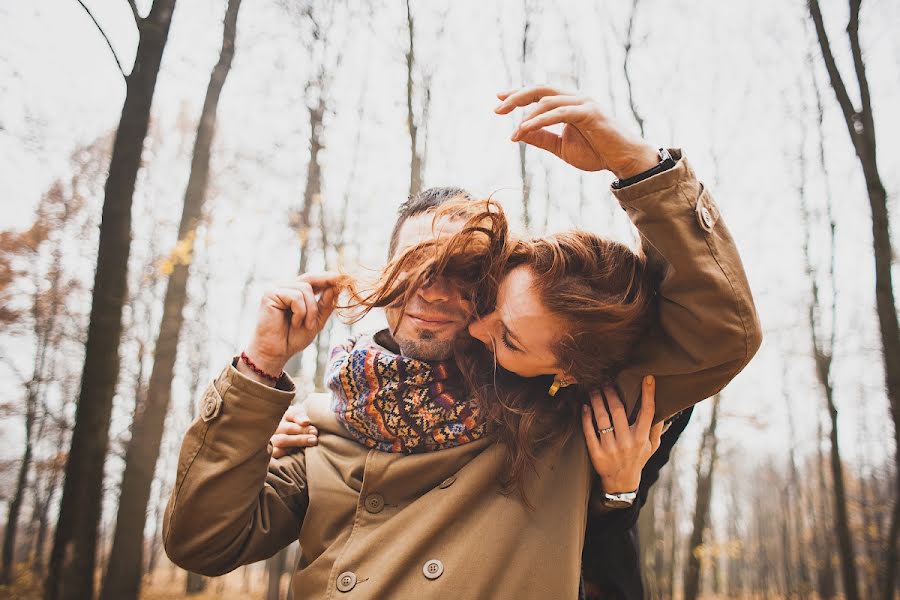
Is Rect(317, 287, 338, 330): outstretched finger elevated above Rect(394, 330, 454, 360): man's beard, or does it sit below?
above

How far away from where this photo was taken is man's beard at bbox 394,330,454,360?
5.80 ft

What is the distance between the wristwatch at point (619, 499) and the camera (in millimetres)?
1692

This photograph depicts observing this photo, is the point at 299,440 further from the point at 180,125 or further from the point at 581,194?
the point at 180,125

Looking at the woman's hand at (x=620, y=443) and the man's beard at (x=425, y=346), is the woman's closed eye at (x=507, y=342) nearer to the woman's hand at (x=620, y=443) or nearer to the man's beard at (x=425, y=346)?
the man's beard at (x=425, y=346)

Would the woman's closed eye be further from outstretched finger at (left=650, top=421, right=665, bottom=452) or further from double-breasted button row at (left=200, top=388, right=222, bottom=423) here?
double-breasted button row at (left=200, top=388, right=222, bottom=423)

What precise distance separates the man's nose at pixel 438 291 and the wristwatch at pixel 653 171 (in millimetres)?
644

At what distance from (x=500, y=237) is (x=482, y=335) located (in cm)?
35

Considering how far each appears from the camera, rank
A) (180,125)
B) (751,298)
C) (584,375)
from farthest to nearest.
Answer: (180,125) → (584,375) → (751,298)

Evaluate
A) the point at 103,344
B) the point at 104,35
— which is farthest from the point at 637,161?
the point at 104,35

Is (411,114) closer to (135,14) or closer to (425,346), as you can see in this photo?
(135,14)

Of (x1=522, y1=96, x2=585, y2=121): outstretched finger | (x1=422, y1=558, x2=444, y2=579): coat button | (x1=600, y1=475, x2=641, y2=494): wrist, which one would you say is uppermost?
(x1=522, y1=96, x2=585, y2=121): outstretched finger

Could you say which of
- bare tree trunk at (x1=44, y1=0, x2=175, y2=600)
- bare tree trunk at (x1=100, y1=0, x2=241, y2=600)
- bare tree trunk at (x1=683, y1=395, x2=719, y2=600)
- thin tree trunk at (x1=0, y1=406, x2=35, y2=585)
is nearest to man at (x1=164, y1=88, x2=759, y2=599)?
bare tree trunk at (x1=44, y1=0, x2=175, y2=600)

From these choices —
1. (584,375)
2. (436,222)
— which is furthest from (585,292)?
(436,222)

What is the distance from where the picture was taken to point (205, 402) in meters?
1.58
